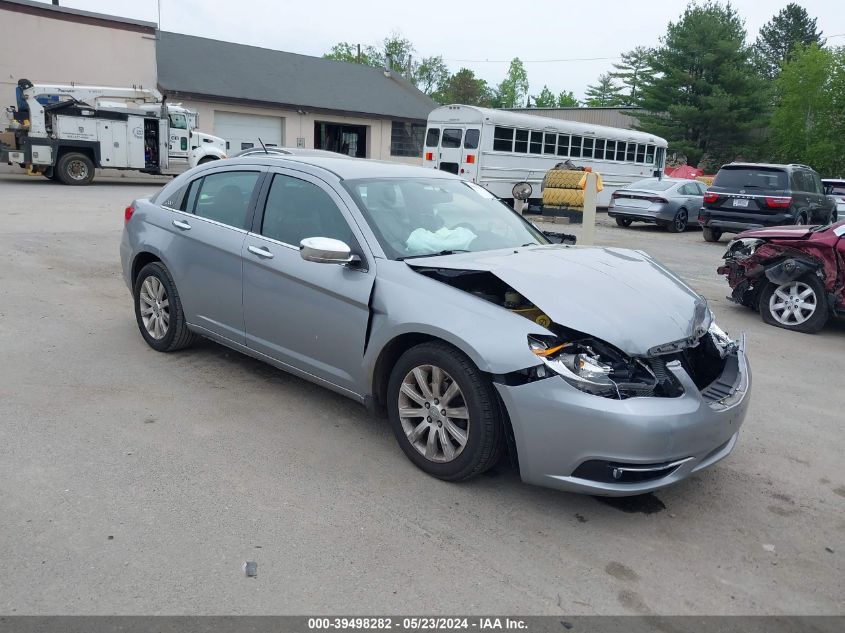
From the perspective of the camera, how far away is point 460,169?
21.0m

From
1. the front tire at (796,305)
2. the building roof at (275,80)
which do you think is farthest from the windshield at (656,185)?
the building roof at (275,80)

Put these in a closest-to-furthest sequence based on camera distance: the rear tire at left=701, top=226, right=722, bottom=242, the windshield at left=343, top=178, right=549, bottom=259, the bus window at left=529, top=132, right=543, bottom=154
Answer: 1. the windshield at left=343, top=178, right=549, bottom=259
2. the rear tire at left=701, top=226, right=722, bottom=242
3. the bus window at left=529, top=132, right=543, bottom=154

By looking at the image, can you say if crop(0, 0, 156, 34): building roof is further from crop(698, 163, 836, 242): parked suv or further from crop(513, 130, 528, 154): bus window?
crop(698, 163, 836, 242): parked suv

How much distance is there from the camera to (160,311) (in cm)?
A: 584

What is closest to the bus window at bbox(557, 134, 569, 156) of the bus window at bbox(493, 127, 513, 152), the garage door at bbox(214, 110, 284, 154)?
the bus window at bbox(493, 127, 513, 152)

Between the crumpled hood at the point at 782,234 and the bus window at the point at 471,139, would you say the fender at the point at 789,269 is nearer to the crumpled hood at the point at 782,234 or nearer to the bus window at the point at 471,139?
the crumpled hood at the point at 782,234

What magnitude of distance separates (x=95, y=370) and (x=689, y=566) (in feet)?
14.3

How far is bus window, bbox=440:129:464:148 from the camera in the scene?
2119cm

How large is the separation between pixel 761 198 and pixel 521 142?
8155 mm

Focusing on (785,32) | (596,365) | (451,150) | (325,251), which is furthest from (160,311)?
(785,32)

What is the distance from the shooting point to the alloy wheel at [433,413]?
379 cm

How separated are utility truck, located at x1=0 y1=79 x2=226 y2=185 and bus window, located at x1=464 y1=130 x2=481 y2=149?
31.2 ft

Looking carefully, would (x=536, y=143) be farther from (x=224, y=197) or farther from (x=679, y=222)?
(x=224, y=197)
